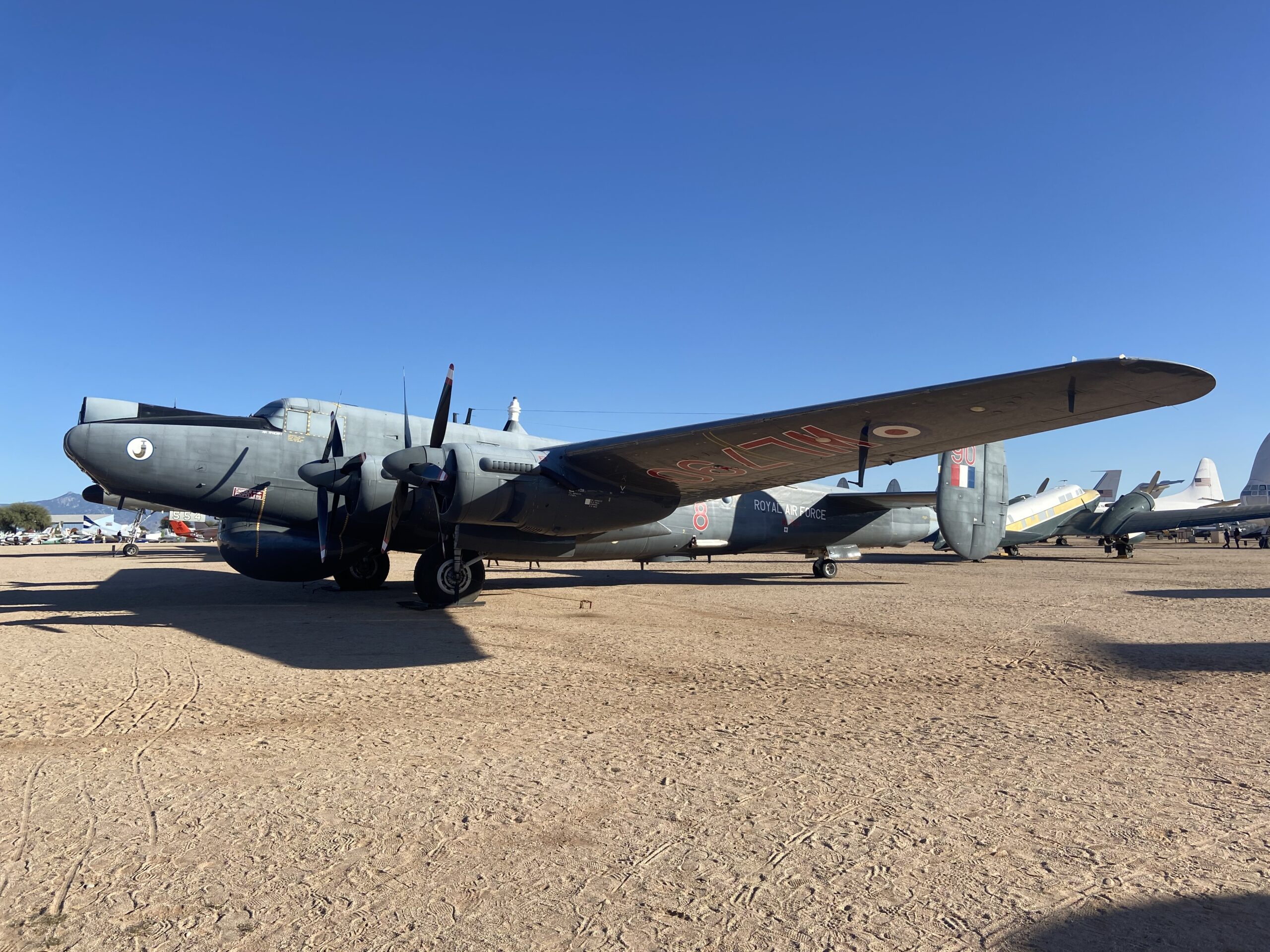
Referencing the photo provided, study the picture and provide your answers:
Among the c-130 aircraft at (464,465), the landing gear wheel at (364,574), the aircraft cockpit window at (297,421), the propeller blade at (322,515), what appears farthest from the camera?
the landing gear wheel at (364,574)

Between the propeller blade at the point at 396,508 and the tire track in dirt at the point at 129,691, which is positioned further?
the propeller blade at the point at 396,508

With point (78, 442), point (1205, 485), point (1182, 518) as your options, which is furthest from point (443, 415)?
point (1205, 485)

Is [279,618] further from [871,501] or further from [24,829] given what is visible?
[871,501]

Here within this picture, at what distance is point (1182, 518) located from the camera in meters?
41.5

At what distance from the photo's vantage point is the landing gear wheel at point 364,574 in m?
16.2

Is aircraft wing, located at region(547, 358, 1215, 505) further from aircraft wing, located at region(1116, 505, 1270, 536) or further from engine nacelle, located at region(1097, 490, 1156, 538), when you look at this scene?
aircraft wing, located at region(1116, 505, 1270, 536)

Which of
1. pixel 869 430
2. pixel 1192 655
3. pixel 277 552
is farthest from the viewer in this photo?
pixel 277 552

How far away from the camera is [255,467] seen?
12953 mm

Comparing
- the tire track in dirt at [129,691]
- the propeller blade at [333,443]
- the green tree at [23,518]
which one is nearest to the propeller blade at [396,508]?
the propeller blade at [333,443]

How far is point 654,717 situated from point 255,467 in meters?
10.0

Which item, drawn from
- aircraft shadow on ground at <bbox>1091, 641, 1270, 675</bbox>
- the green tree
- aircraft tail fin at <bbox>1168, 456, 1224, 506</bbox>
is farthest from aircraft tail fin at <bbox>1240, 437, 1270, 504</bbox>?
the green tree

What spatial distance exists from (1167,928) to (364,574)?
15.8 meters

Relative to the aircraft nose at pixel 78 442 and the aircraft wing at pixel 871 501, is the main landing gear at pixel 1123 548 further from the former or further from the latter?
the aircraft nose at pixel 78 442

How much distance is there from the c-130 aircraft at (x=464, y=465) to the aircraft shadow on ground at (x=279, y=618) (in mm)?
1021
